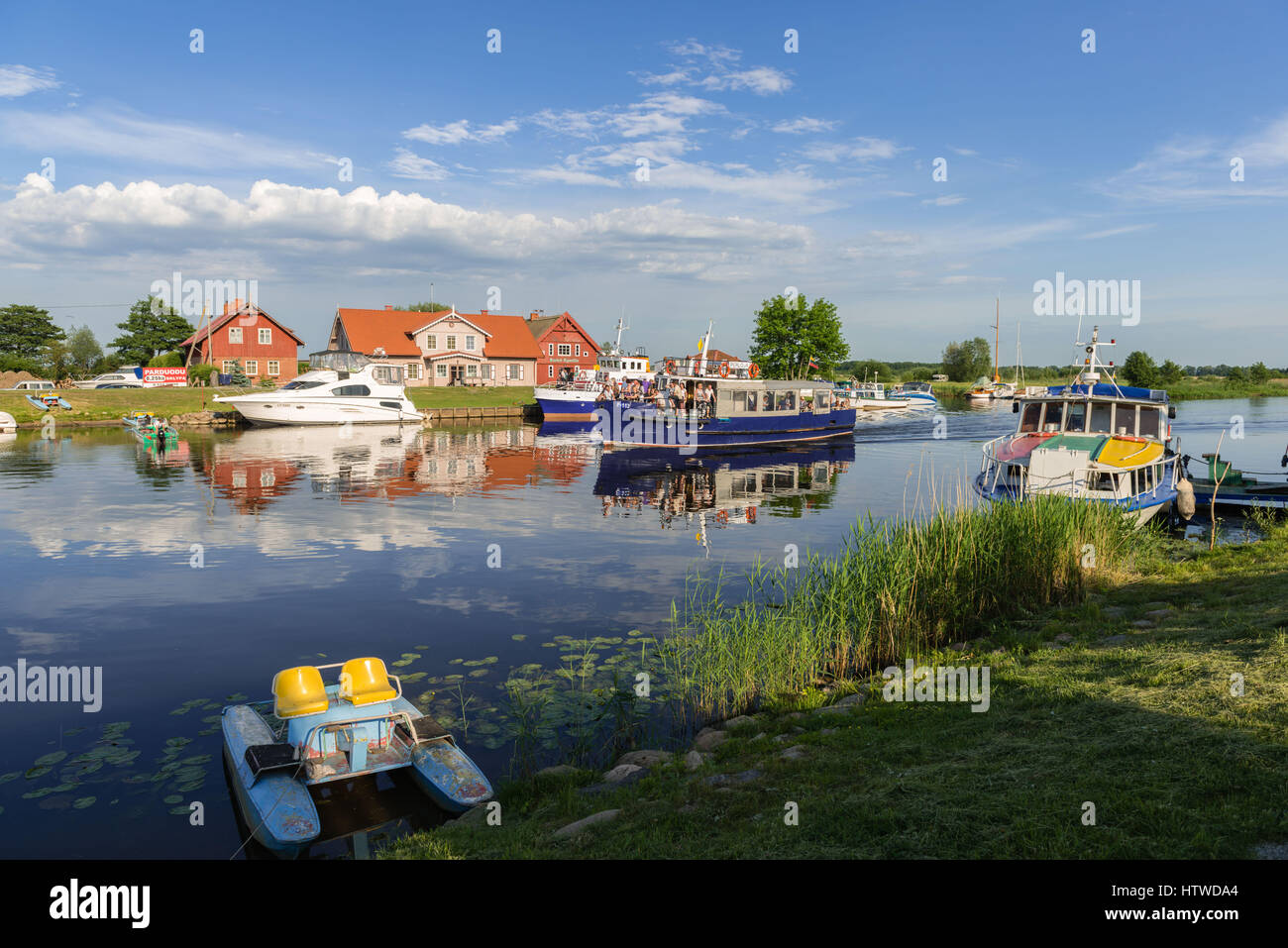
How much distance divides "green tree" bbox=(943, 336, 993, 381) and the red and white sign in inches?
4490

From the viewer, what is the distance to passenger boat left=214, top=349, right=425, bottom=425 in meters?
52.4

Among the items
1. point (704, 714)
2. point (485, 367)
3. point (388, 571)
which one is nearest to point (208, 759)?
point (704, 714)

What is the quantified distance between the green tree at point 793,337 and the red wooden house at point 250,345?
46.3m

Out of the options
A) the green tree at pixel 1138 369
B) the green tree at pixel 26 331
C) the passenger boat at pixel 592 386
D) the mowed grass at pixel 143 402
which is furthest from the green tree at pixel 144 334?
the green tree at pixel 1138 369

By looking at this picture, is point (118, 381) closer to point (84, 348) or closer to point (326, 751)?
point (84, 348)

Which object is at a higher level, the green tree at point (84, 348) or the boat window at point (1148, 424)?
the green tree at point (84, 348)

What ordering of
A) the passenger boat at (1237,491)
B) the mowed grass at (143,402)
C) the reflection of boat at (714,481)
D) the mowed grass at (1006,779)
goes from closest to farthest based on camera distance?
the mowed grass at (1006,779), the passenger boat at (1237,491), the reflection of boat at (714,481), the mowed grass at (143,402)

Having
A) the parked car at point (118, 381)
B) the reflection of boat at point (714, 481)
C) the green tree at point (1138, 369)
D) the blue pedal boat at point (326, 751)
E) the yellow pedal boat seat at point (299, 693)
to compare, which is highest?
the green tree at point (1138, 369)

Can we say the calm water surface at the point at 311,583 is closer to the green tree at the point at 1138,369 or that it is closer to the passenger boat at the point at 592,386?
the passenger boat at the point at 592,386

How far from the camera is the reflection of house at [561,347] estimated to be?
84000 millimetres

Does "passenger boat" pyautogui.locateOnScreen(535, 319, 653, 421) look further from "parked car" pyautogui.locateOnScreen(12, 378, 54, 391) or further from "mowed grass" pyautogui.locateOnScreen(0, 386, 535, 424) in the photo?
"parked car" pyautogui.locateOnScreen(12, 378, 54, 391)

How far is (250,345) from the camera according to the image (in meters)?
72.2

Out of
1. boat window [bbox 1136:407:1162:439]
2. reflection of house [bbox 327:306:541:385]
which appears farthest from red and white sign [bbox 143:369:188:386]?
boat window [bbox 1136:407:1162:439]

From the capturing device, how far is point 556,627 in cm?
1331
